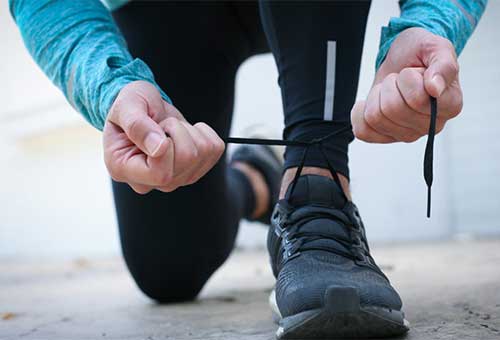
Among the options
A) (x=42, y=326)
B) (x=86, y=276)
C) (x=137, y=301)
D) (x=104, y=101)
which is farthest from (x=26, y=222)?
(x=104, y=101)

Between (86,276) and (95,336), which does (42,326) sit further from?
(86,276)

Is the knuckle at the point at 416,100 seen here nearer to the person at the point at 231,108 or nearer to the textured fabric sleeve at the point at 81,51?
the person at the point at 231,108

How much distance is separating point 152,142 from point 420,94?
24 centimetres

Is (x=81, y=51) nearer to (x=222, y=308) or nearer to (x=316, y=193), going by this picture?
(x=316, y=193)

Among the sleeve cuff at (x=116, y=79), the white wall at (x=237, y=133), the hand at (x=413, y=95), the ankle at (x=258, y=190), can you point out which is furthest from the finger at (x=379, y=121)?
the white wall at (x=237, y=133)

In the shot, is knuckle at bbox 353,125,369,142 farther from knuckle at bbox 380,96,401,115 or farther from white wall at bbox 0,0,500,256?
white wall at bbox 0,0,500,256

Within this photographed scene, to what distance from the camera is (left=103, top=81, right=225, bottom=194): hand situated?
0.54 m

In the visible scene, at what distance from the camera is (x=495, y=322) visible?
648 millimetres

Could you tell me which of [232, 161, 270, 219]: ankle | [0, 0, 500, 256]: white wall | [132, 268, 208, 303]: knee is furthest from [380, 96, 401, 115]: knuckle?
[0, 0, 500, 256]: white wall

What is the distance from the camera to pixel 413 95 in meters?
0.54

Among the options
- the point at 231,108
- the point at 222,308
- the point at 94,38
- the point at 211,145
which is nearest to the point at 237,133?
the point at 231,108

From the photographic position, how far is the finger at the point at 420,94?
1.78 feet

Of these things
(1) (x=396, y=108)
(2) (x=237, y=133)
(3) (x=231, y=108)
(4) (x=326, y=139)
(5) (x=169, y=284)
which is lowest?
(2) (x=237, y=133)

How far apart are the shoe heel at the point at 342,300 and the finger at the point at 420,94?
174mm
